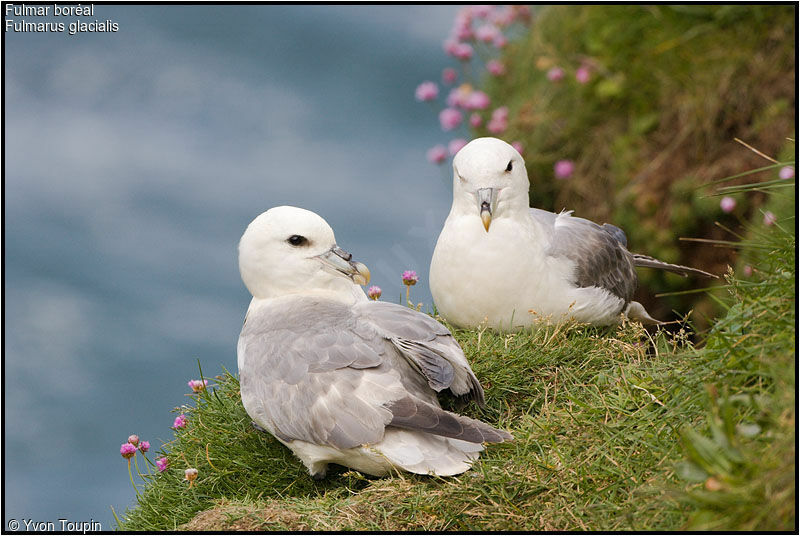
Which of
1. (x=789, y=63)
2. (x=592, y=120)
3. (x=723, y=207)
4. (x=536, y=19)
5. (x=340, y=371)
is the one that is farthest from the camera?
(x=536, y=19)

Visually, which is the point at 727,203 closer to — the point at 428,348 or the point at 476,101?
the point at 476,101

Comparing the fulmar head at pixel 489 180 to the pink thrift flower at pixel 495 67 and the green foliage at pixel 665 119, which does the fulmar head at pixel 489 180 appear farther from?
the pink thrift flower at pixel 495 67

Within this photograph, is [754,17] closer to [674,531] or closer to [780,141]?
[780,141]

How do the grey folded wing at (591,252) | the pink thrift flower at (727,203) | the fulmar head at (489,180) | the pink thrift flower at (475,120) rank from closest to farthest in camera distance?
1. the fulmar head at (489,180)
2. the grey folded wing at (591,252)
3. the pink thrift flower at (727,203)
4. the pink thrift flower at (475,120)

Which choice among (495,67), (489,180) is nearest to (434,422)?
(489,180)

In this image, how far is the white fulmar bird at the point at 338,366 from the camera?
11.1 ft

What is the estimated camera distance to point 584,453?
3406mm

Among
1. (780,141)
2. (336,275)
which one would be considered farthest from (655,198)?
(336,275)

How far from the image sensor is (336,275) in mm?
4086

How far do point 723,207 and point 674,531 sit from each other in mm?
Result: 4208

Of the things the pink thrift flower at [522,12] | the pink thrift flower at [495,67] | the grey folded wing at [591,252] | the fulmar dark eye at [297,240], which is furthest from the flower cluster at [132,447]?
the pink thrift flower at [522,12]

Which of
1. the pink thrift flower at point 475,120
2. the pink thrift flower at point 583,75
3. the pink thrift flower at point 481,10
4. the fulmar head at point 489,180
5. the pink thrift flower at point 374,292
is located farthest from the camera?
the pink thrift flower at point 481,10

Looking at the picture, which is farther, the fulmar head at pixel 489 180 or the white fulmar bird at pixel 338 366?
the fulmar head at pixel 489 180

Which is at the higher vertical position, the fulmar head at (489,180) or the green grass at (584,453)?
the fulmar head at (489,180)
